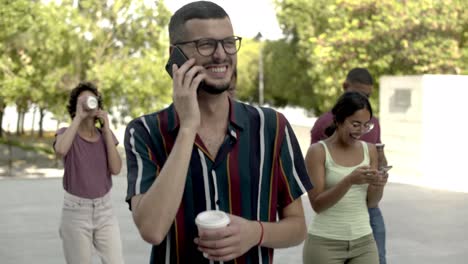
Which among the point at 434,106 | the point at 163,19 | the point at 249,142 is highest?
the point at 163,19

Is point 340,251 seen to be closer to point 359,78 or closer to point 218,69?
point 359,78

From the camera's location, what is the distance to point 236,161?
83.4 inches

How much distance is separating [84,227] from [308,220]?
17.1ft

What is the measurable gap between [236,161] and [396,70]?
95.2 ft

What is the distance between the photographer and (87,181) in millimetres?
5059

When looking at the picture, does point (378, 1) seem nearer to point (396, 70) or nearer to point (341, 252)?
point (396, 70)

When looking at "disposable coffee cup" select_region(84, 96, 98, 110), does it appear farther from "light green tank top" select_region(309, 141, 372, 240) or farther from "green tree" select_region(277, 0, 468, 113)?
"green tree" select_region(277, 0, 468, 113)

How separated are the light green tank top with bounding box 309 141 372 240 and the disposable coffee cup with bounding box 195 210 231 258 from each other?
7.76ft

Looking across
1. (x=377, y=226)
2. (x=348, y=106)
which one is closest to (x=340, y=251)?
(x=377, y=226)

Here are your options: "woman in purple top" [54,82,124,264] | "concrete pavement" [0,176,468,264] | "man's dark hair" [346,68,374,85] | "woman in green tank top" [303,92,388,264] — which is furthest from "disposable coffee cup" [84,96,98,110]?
"concrete pavement" [0,176,468,264]

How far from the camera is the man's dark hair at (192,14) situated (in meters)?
→ 2.06

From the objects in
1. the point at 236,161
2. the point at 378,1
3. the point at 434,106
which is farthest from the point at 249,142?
the point at 378,1

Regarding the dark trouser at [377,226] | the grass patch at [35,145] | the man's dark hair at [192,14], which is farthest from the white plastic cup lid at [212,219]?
the grass patch at [35,145]

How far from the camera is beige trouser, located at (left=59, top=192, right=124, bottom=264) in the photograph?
4.99 m
